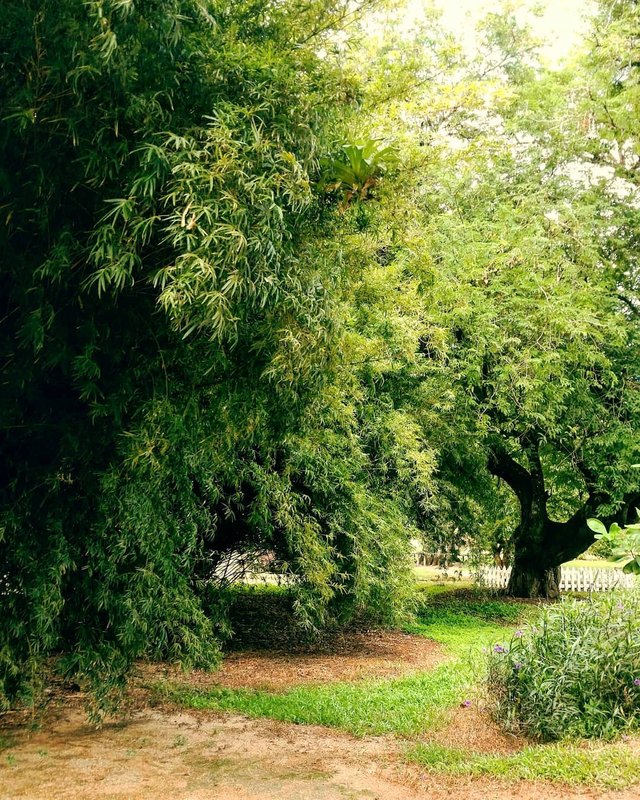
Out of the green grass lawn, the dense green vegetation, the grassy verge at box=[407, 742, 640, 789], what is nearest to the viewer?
the dense green vegetation

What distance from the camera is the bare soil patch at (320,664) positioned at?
29.2ft

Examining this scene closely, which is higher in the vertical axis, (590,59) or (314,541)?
(590,59)

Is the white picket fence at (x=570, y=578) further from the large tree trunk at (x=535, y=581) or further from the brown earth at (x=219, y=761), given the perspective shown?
the brown earth at (x=219, y=761)

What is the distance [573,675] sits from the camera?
5762mm

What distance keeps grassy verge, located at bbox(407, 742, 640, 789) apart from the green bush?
29cm

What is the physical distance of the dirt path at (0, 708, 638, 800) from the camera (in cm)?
506

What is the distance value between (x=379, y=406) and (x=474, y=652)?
11.9 ft

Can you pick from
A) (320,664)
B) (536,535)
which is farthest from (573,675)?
(536,535)

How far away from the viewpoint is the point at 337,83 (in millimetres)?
4809

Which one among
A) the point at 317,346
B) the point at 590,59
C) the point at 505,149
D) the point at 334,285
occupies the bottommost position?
the point at 317,346

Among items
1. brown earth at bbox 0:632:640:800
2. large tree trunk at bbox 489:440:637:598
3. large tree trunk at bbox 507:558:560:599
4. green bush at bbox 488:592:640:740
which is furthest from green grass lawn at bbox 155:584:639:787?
large tree trunk at bbox 507:558:560:599

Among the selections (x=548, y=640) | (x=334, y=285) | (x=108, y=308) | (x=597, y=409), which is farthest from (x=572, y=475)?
(x=108, y=308)

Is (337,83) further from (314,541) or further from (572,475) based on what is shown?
(572,475)

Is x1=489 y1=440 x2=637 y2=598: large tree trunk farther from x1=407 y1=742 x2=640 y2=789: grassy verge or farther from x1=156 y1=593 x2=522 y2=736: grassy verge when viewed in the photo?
x1=407 y1=742 x2=640 y2=789: grassy verge
